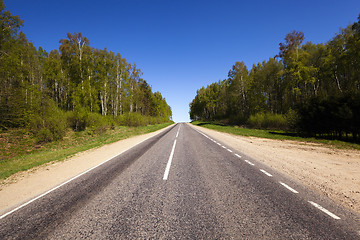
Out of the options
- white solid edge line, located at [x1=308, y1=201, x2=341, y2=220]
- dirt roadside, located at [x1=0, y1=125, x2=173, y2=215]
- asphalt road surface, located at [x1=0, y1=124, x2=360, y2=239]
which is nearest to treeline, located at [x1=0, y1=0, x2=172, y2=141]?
dirt roadside, located at [x1=0, y1=125, x2=173, y2=215]

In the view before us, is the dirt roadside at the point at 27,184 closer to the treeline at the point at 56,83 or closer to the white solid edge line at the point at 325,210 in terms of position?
the white solid edge line at the point at 325,210

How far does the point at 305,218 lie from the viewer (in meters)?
2.67

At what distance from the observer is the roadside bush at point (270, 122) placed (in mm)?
22663

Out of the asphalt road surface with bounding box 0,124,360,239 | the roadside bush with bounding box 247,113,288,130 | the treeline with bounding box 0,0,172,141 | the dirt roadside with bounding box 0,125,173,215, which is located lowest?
the dirt roadside with bounding box 0,125,173,215

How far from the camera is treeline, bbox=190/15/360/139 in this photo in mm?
12555

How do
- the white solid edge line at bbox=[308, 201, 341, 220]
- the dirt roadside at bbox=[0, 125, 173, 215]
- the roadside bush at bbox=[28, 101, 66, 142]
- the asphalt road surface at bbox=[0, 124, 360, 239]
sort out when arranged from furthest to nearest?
1. the roadside bush at bbox=[28, 101, 66, 142]
2. the dirt roadside at bbox=[0, 125, 173, 215]
3. the white solid edge line at bbox=[308, 201, 341, 220]
4. the asphalt road surface at bbox=[0, 124, 360, 239]

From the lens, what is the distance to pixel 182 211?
2979 millimetres

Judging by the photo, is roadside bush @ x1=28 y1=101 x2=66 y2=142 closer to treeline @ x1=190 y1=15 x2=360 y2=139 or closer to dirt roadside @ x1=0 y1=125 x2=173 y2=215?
dirt roadside @ x1=0 y1=125 x2=173 y2=215

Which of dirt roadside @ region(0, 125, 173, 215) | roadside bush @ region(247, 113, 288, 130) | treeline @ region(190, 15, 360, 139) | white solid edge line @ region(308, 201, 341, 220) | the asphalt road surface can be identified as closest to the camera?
the asphalt road surface

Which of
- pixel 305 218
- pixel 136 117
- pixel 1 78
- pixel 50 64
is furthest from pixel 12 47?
pixel 305 218

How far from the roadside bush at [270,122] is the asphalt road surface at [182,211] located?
893 inches

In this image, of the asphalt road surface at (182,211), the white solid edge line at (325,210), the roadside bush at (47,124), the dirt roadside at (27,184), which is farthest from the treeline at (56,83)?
the white solid edge line at (325,210)

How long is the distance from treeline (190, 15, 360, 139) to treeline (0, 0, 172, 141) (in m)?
26.9

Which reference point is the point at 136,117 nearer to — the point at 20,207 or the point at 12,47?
the point at 12,47
